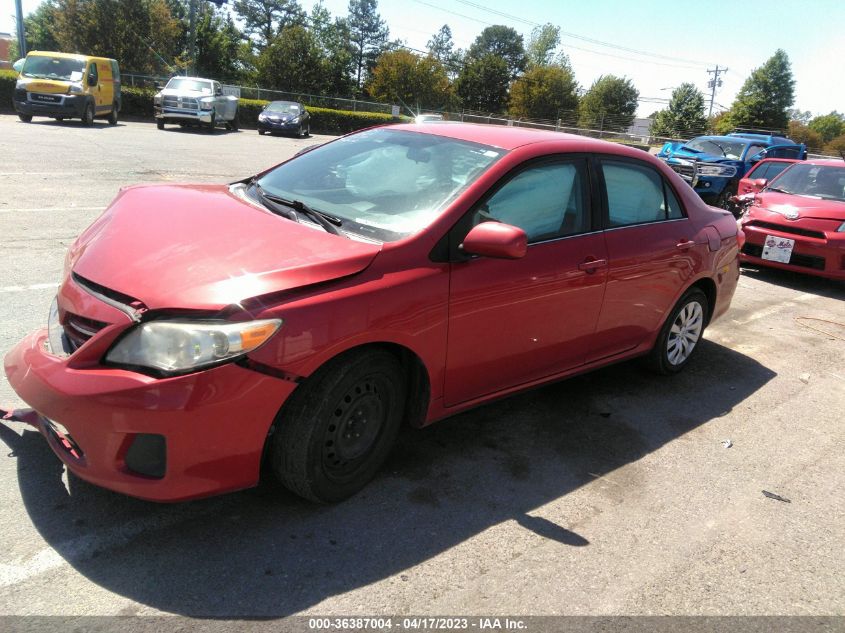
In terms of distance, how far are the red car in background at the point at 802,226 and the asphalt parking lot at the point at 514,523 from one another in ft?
12.5

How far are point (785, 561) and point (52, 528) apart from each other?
315 centimetres

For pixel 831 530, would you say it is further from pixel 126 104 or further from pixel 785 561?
pixel 126 104

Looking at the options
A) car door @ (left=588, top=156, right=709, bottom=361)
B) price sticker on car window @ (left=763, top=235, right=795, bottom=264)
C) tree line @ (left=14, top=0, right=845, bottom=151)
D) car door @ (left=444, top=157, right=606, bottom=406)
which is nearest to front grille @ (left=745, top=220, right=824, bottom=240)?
price sticker on car window @ (left=763, top=235, right=795, bottom=264)

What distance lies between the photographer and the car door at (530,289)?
3.27m

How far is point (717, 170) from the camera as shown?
47.8ft

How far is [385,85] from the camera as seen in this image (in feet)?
182

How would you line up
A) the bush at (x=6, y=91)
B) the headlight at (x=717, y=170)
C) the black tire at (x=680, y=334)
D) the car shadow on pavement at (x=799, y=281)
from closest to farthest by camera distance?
the black tire at (x=680, y=334) → the car shadow on pavement at (x=799, y=281) → the headlight at (x=717, y=170) → the bush at (x=6, y=91)

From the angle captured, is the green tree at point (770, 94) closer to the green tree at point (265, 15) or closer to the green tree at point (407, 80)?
the green tree at point (407, 80)

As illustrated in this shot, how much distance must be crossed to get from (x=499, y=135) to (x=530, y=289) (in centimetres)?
96

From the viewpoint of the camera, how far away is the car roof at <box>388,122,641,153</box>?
3727mm

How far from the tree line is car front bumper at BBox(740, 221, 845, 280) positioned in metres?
33.2

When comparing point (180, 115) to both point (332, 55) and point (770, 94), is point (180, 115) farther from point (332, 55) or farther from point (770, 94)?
point (770, 94)

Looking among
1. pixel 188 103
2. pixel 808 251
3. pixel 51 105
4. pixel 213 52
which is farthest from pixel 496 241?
pixel 213 52

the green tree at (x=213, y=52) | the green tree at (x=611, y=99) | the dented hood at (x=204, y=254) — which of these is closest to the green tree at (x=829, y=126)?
the green tree at (x=611, y=99)
